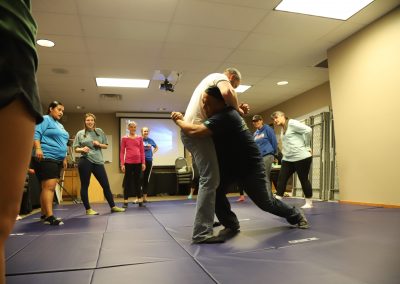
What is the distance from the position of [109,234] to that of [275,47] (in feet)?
13.0

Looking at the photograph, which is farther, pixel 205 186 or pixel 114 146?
pixel 114 146

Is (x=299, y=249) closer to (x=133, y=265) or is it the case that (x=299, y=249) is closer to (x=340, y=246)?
(x=340, y=246)

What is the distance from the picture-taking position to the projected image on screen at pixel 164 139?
1011 centimetres

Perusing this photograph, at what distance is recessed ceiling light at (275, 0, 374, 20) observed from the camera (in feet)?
12.1

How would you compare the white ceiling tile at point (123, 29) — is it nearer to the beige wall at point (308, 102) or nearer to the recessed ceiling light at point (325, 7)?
the recessed ceiling light at point (325, 7)

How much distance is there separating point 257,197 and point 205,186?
45cm

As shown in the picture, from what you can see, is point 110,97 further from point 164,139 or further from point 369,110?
point 369,110

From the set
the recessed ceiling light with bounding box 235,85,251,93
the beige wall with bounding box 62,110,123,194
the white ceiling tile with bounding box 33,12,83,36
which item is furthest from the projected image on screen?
the white ceiling tile with bounding box 33,12,83,36

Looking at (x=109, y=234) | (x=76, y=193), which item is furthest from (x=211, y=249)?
(x=76, y=193)

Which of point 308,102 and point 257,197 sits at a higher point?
point 308,102

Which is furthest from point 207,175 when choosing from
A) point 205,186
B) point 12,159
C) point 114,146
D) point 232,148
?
point 114,146

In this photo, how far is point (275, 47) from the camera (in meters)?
4.96

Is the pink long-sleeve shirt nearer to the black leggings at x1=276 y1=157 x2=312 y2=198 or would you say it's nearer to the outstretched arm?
the black leggings at x1=276 y1=157 x2=312 y2=198

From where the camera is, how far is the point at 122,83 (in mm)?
6734
